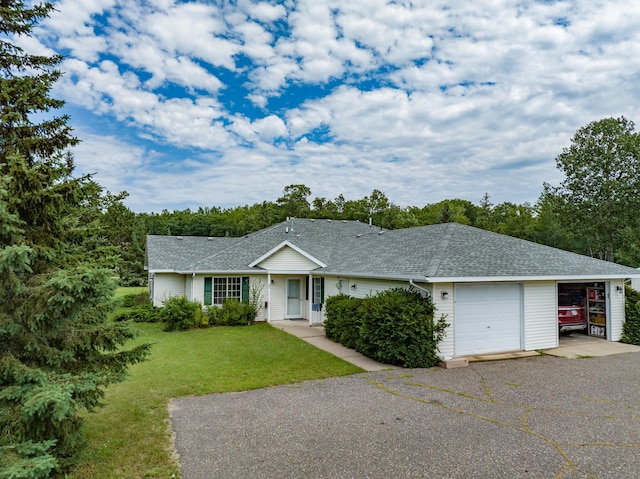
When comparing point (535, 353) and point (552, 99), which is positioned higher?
point (552, 99)

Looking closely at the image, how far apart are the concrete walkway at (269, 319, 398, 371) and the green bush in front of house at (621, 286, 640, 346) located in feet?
29.2

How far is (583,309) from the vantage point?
45.3ft

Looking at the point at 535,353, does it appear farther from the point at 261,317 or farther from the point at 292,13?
the point at 292,13

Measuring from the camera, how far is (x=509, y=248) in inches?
519

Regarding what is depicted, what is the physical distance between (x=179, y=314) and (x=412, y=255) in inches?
377

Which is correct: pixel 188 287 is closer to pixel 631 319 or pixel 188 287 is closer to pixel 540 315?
pixel 540 315

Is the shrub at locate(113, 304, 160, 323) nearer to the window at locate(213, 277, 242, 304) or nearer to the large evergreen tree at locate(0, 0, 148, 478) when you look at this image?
the window at locate(213, 277, 242, 304)

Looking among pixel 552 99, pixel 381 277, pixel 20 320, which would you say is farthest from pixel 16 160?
pixel 552 99

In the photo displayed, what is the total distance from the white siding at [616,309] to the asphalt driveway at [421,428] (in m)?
4.60

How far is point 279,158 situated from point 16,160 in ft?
75.3

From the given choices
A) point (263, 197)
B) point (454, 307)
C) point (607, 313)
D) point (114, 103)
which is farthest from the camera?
point (263, 197)

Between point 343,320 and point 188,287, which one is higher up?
point 188,287

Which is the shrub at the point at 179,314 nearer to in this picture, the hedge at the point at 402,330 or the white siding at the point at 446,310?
the hedge at the point at 402,330

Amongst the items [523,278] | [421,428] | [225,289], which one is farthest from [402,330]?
[225,289]
